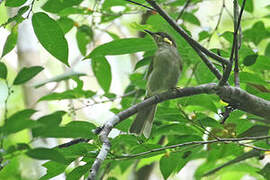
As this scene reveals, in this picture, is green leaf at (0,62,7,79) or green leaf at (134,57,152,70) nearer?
green leaf at (0,62,7,79)

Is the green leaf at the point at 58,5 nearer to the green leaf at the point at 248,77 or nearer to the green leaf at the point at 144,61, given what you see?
the green leaf at the point at 144,61

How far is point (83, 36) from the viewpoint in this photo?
394cm

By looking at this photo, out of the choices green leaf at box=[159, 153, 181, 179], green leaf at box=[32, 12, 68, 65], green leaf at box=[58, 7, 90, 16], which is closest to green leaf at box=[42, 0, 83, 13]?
green leaf at box=[32, 12, 68, 65]

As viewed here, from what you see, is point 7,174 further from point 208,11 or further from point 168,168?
point 208,11

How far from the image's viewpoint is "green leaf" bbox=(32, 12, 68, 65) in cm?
226

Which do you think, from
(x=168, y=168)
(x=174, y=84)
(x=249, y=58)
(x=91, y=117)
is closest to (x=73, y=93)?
(x=174, y=84)

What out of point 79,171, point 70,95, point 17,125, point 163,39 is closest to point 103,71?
point 70,95

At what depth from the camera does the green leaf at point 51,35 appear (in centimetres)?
226

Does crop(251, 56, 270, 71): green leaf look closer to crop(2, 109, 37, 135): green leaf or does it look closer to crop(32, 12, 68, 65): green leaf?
crop(32, 12, 68, 65): green leaf

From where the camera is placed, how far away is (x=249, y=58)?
2.43 m

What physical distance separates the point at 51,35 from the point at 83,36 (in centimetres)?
170

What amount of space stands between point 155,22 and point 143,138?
124 centimetres

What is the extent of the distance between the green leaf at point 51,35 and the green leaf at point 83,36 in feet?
5.19

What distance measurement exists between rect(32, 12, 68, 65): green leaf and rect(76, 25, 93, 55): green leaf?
1583mm
